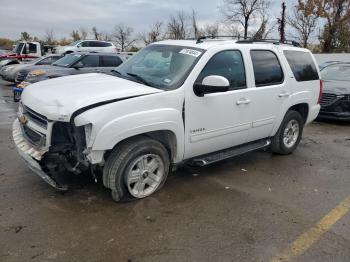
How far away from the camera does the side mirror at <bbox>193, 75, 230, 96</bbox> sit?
3.88m

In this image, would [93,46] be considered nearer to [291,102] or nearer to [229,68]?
[291,102]

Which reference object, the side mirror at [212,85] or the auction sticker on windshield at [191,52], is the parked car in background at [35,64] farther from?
the side mirror at [212,85]

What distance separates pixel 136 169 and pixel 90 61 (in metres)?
8.18

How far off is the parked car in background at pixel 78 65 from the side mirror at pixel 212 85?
657 centimetres

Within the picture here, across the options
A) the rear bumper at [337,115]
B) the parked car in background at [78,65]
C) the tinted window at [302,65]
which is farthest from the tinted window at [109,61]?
the tinted window at [302,65]

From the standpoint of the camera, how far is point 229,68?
15.0 feet

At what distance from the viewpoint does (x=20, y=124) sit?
167 inches

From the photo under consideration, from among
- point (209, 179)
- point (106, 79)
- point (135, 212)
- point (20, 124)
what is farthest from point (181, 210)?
point (20, 124)

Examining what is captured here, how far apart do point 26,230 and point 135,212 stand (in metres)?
1.09

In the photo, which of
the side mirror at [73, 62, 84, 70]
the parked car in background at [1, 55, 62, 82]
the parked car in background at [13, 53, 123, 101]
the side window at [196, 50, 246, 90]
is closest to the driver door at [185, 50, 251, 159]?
the side window at [196, 50, 246, 90]


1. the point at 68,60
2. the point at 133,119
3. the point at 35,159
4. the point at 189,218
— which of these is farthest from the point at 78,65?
the point at 189,218

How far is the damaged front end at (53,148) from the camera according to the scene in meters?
3.54

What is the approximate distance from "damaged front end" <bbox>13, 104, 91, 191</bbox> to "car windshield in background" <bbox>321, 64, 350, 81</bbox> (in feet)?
28.4

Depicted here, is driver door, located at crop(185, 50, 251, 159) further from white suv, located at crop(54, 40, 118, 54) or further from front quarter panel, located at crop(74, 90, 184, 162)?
white suv, located at crop(54, 40, 118, 54)
